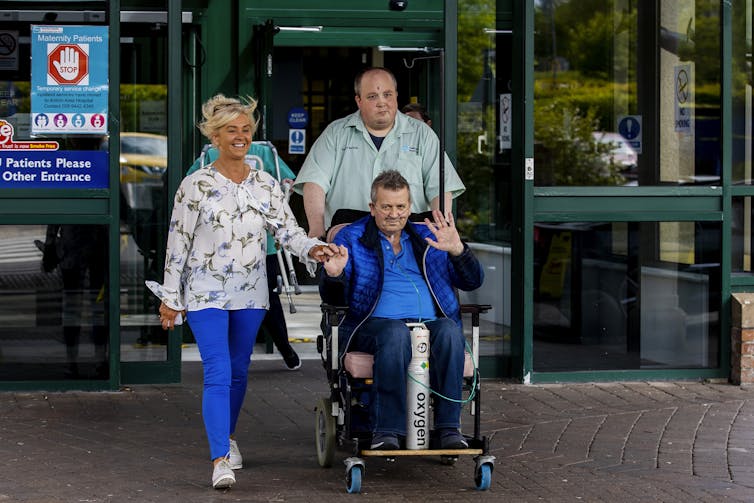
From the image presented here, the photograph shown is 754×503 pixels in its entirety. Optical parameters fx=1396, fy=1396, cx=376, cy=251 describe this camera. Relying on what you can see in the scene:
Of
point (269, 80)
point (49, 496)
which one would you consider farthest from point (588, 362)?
point (49, 496)

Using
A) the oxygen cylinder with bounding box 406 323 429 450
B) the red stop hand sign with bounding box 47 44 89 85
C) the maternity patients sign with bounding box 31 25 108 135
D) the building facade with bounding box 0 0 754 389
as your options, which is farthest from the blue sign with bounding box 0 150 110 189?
the oxygen cylinder with bounding box 406 323 429 450

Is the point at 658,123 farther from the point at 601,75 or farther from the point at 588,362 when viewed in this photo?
the point at 588,362

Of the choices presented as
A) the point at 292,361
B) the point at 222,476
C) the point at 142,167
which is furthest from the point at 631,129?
the point at 222,476

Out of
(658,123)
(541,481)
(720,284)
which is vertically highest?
(658,123)

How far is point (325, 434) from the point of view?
6902 millimetres

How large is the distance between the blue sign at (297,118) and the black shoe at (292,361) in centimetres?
241

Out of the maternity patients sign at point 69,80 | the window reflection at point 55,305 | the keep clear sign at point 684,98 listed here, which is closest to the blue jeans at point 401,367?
the window reflection at point 55,305

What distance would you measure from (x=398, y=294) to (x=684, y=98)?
4061 mm

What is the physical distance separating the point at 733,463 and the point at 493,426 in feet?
4.81

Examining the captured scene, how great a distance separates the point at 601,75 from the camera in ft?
36.5

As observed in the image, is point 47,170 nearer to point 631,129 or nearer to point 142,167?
point 142,167

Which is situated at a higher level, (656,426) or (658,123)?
(658,123)

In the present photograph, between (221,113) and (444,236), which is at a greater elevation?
(221,113)

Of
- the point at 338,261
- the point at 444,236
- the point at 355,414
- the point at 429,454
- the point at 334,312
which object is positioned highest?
the point at 444,236
